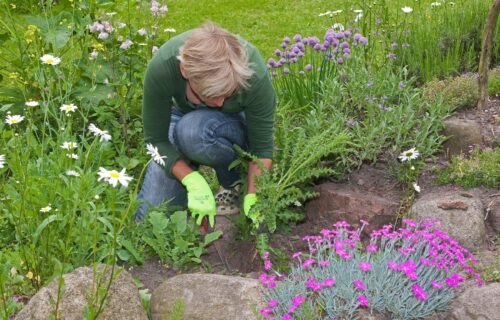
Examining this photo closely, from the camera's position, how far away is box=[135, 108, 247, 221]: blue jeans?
340 cm

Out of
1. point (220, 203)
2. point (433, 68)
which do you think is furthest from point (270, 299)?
point (433, 68)

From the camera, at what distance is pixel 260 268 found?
10.6 feet

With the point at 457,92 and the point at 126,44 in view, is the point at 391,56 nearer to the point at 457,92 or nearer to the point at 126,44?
the point at 457,92

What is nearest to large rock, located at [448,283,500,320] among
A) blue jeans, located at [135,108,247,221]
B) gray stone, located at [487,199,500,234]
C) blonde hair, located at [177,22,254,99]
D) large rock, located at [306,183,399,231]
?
gray stone, located at [487,199,500,234]

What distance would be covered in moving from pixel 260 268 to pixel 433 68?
2.00m

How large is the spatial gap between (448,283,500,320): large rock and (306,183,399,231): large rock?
0.94 m

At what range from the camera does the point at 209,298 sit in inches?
102

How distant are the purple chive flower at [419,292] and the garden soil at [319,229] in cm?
56

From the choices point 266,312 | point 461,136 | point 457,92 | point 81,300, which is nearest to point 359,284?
point 266,312

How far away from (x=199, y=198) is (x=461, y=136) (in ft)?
4.71

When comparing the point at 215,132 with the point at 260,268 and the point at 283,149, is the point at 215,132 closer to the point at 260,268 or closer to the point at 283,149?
the point at 283,149

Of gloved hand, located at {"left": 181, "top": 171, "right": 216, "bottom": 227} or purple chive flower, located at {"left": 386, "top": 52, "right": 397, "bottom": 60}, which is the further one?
purple chive flower, located at {"left": 386, "top": 52, "right": 397, "bottom": 60}

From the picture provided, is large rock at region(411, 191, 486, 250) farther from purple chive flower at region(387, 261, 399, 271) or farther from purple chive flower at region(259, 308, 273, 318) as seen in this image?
purple chive flower at region(259, 308, 273, 318)

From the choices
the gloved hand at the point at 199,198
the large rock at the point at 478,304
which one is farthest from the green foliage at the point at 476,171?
the gloved hand at the point at 199,198
